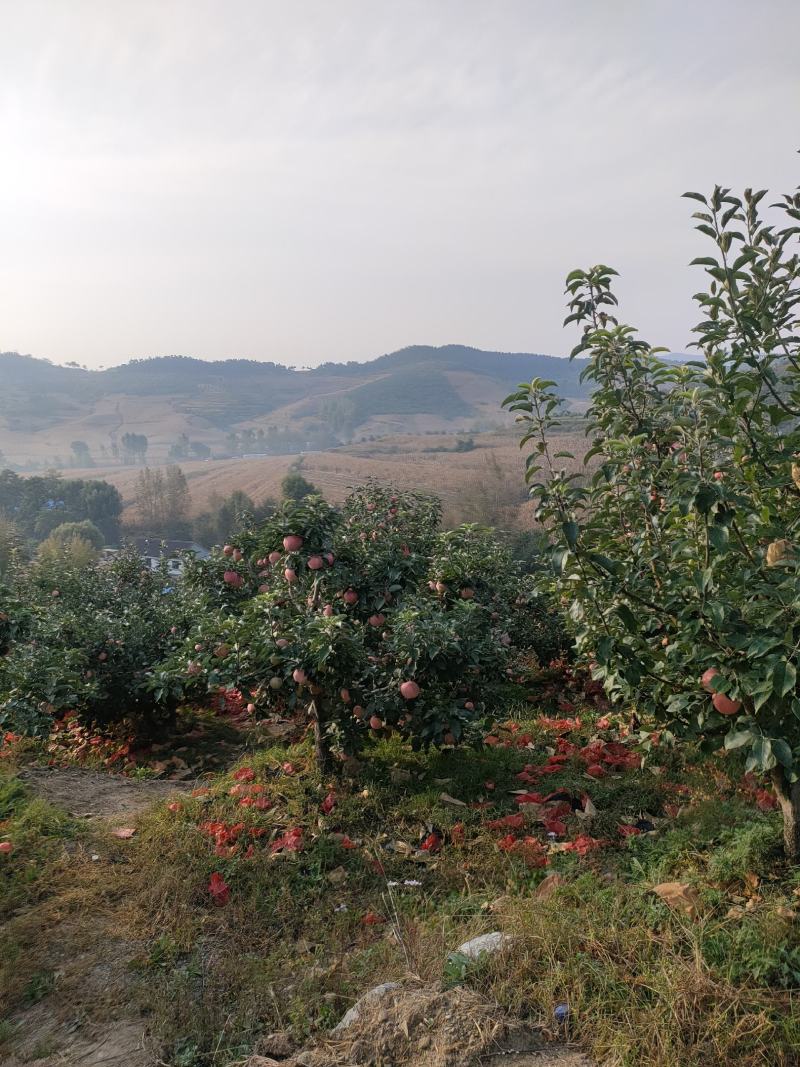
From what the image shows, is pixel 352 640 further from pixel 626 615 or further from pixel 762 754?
pixel 762 754

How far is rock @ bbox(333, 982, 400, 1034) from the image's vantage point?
8.86ft

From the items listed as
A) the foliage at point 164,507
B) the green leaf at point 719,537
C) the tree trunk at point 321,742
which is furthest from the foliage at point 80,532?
the green leaf at point 719,537

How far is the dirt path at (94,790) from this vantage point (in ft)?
17.1

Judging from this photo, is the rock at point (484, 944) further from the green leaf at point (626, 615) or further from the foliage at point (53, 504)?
the foliage at point (53, 504)

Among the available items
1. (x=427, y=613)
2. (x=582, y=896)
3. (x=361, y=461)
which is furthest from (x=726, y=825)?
(x=361, y=461)

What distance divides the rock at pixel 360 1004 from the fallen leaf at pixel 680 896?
4.30ft

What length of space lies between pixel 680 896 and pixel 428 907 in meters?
1.35

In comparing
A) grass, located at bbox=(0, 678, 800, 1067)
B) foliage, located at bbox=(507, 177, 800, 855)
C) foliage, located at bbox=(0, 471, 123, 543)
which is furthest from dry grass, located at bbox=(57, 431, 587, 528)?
foliage, located at bbox=(507, 177, 800, 855)

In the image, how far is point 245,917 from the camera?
3.71 meters

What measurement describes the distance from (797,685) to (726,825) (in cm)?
154

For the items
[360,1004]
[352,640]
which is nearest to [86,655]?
[352,640]

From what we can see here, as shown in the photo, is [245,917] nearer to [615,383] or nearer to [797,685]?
[797,685]

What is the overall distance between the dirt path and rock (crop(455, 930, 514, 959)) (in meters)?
3.12

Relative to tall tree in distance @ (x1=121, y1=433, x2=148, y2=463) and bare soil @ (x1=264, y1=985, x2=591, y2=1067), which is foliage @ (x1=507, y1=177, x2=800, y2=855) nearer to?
bare soil @ (x1=264, y1=985, x2=591, y2=1067)
